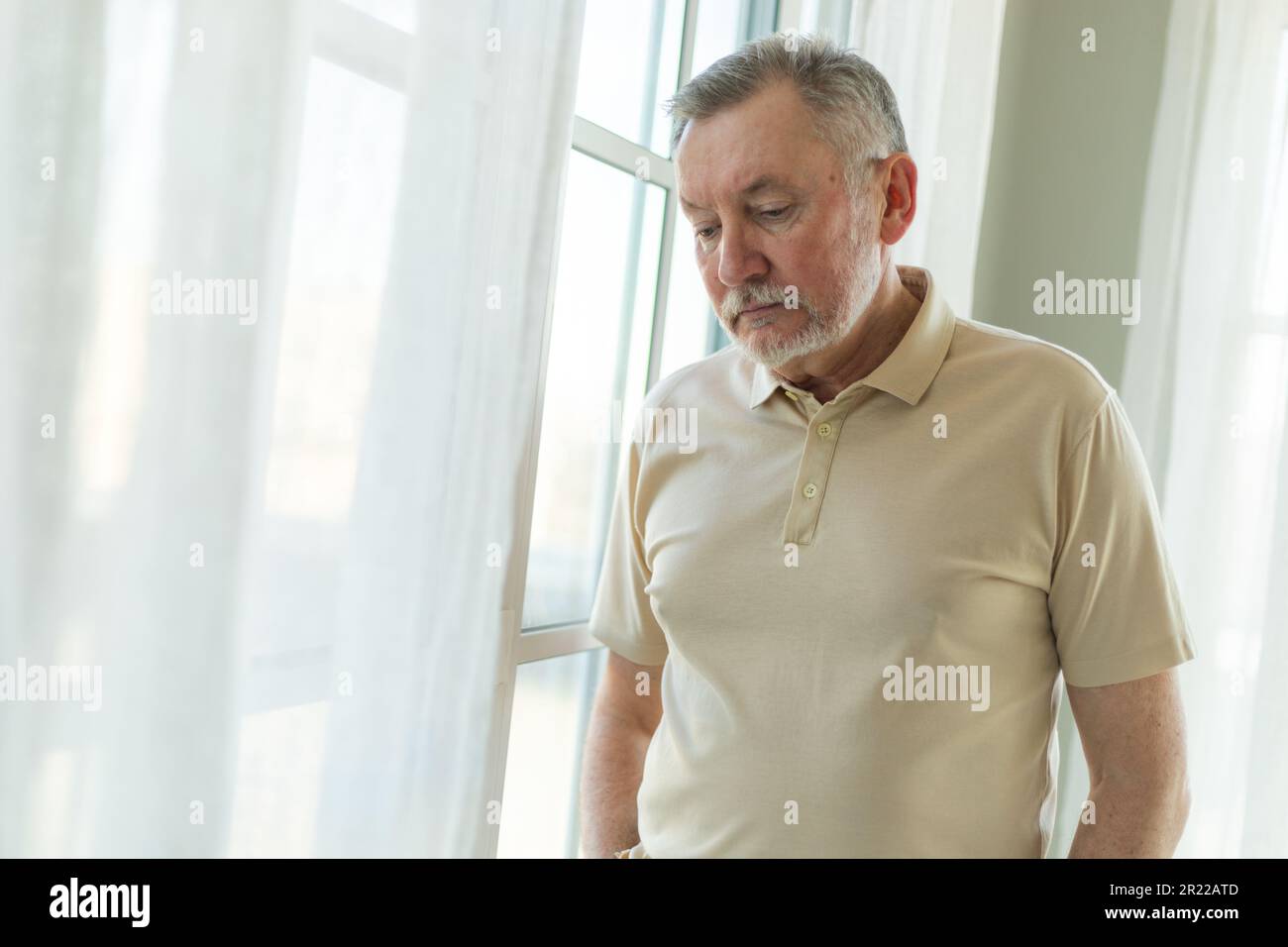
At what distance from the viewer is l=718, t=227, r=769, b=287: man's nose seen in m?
1.15

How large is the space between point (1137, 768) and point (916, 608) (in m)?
0.28

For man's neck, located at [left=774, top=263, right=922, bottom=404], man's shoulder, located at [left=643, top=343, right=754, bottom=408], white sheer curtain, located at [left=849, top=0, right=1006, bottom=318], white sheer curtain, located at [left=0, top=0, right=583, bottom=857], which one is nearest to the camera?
white sheer curtain, located at [left=0, top=0, right=583, bottom=857]

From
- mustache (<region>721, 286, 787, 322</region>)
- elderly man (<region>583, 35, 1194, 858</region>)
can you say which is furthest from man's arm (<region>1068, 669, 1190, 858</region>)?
mustache (<region>721, 286, 787, 322</region>)

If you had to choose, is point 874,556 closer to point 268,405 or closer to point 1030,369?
point 1030,369

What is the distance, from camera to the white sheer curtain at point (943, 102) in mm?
2330

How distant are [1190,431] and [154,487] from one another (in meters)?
2.30

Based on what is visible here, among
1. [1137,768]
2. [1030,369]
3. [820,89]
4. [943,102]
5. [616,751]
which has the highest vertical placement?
[943,102]

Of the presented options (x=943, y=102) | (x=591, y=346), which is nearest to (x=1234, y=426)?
(x=943, y=102)

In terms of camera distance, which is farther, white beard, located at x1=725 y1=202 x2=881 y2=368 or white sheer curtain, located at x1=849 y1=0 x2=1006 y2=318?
white sheer curtain, located at x1=849 y1=0 x2=1006 y2=318

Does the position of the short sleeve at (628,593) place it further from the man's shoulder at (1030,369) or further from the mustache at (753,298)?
the man's shoulder at (1030,369)

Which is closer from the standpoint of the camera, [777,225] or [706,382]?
[777,225]

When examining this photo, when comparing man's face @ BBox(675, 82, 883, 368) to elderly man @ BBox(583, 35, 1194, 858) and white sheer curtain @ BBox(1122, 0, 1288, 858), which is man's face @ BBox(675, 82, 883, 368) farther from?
white sheer curtain @ BBox(1122, 0, 1288, 858)

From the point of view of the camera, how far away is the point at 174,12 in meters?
0.98

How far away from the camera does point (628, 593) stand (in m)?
1.38
